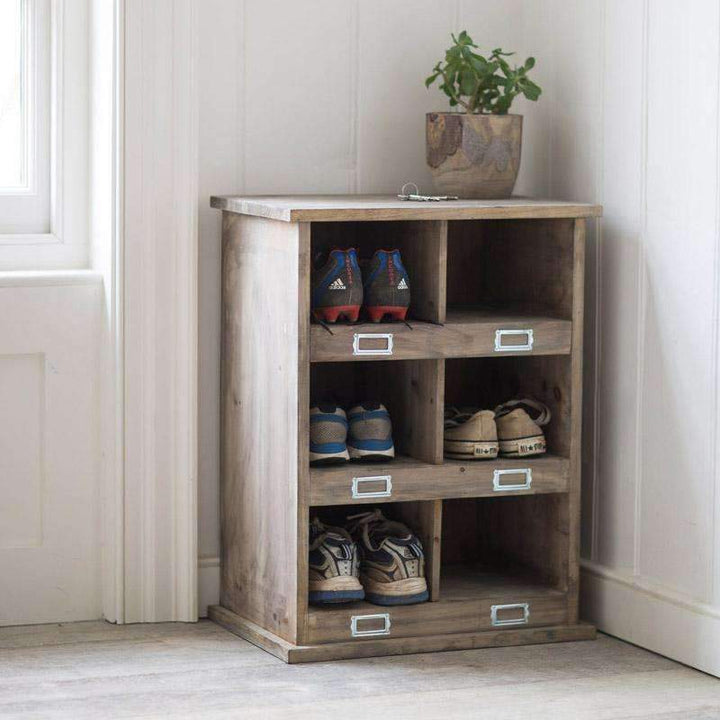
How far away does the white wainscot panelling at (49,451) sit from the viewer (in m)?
2.84

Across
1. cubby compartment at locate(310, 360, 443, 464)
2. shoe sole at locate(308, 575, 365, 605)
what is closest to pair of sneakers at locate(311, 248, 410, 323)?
cubby compartment at locate(310, 360, 443, 464)

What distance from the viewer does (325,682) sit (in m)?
2.52

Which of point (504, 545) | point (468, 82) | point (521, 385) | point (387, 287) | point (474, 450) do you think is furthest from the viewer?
point (504, 545)

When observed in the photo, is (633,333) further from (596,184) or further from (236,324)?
(236,324)

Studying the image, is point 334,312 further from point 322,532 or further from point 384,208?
point 322,532

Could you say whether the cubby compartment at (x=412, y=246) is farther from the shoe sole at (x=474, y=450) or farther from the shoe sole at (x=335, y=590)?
the shoe sole at (x=335, y=590)

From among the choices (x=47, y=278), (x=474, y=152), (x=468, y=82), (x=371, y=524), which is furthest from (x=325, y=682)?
(x=468, y=82)

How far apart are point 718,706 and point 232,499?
3.41 ft

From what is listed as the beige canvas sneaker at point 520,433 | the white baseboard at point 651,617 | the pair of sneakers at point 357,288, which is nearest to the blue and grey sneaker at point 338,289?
the pair of sneakers at point 357,288

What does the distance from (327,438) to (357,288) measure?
0.29 meters

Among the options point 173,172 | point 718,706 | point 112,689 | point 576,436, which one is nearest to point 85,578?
point 112,689

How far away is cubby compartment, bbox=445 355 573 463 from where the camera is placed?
2.80 metres

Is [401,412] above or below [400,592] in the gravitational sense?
above

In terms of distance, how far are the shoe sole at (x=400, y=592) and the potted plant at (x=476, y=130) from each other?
784 mm
